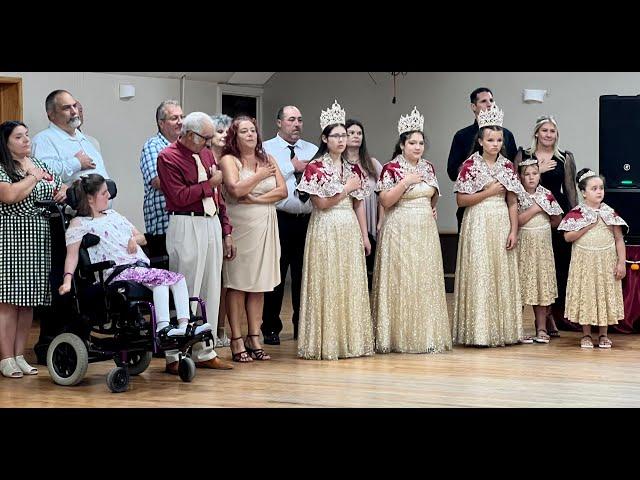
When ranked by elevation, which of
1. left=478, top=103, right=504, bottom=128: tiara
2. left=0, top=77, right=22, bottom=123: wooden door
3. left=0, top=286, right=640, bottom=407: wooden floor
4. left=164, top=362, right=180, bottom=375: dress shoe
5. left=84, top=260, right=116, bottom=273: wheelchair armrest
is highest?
left=0, top=77, right=22, bottom=123: wooden door

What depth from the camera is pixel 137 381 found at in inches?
234

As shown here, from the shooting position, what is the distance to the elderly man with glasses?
603cm

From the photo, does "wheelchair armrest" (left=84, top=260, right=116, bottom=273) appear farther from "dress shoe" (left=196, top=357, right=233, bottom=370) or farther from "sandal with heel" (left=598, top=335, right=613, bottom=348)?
"sandal with heel" (left=598, top=335, right=613, bottom=348)

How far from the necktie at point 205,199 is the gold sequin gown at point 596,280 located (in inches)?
91.4

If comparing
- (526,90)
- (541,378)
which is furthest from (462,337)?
(526,90)

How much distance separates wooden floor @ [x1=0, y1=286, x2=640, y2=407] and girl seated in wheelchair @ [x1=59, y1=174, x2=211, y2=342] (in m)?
0.39

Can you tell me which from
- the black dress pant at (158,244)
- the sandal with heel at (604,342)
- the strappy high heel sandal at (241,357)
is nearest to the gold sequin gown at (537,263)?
the sandal with heel at (604,342)

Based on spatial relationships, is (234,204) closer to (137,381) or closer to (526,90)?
(137,381)

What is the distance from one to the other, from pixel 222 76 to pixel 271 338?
4.42 metres

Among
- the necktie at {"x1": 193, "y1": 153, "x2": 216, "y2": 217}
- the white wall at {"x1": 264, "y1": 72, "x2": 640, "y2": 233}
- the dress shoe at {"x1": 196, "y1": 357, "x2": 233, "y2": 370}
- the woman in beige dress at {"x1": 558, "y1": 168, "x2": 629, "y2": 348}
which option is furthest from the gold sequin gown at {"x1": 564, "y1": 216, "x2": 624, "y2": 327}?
the white wall at {"x1": 264, "y1": 72, "x2": 640, "y2": 233}

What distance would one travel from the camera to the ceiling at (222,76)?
10.5 meters

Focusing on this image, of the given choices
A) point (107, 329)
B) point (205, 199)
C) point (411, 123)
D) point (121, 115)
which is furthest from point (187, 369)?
point (121, 115)

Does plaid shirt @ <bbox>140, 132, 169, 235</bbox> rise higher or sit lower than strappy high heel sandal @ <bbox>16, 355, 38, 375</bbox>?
higher

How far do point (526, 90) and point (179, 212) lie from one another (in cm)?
540
